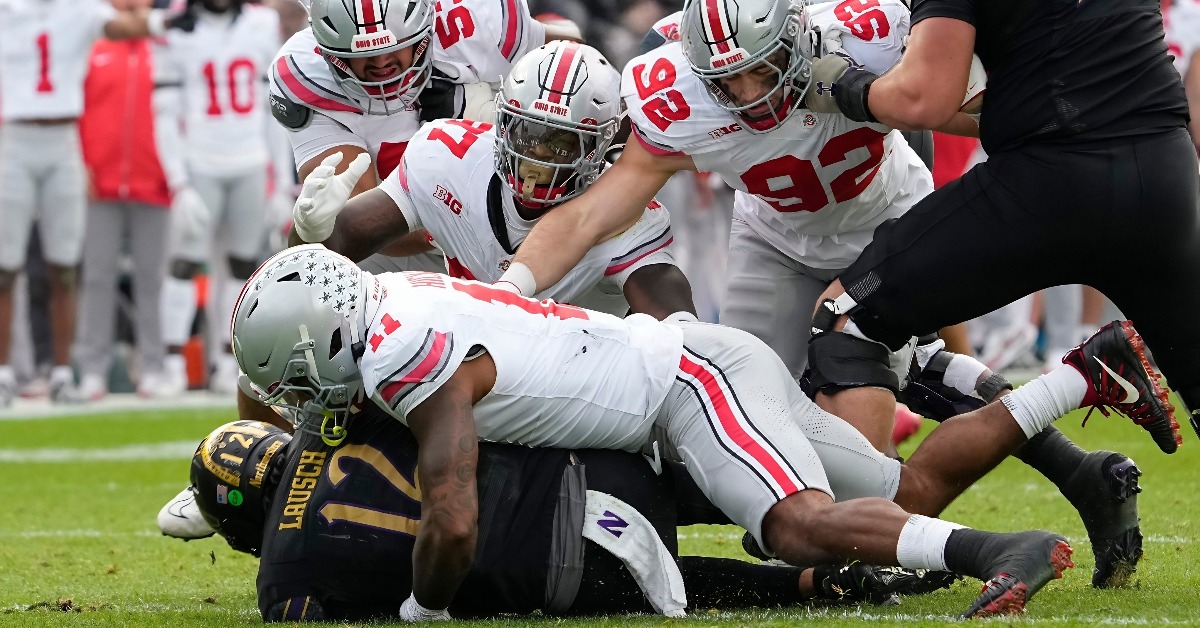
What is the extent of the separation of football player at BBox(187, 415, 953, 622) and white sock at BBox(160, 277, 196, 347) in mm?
6225

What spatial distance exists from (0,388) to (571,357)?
676 centimetres

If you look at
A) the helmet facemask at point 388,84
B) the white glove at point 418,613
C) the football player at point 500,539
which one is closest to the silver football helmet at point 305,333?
the football player at point 500,539

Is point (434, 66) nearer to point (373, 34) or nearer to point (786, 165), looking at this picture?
point (373, 34)

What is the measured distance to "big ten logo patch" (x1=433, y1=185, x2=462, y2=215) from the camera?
4.78 m

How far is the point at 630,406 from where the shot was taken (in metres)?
3.82

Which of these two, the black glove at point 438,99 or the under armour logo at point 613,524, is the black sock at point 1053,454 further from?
the black glove at point 438,99

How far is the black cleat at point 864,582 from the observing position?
3736 millimetres

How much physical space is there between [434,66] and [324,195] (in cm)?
80

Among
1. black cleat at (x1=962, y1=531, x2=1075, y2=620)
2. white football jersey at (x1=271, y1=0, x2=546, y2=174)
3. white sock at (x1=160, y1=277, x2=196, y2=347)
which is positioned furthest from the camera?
white sock at (x1=160, y1=277, x2=196, y2=347)

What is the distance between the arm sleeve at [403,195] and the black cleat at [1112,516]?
6.49 feet

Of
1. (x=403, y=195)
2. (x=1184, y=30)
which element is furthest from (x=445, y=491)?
(x=1184, y=30)

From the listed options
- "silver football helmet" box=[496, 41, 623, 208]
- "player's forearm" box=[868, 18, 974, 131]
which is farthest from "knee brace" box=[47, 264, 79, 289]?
"player's forearm" box=[868, 18, 974, 131]

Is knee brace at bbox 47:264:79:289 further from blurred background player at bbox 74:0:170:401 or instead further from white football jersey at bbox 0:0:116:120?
white football jersey at bbox 0:0:116:120

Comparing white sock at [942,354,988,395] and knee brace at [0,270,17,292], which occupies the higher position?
white sock at [942,354,988,395]
